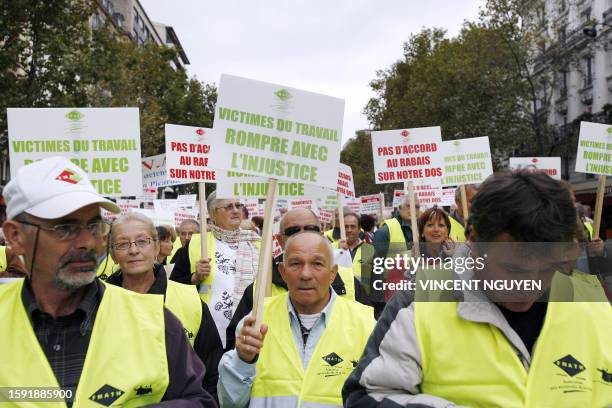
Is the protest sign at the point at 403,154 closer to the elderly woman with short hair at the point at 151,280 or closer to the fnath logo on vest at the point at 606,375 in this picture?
the elderly woman with short hair at the point at 151,280

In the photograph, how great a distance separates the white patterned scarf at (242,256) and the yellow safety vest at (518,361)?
3.59m

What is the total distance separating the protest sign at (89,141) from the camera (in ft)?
17.3

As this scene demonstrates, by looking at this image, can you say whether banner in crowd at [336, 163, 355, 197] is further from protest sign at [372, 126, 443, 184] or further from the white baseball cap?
the white baseball cap

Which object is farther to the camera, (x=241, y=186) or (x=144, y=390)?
(x=241, y=186)

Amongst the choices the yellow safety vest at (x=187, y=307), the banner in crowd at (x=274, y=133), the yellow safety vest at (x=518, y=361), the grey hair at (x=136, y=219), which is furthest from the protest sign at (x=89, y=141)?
the yellow safety vest at (x=518, y=361)

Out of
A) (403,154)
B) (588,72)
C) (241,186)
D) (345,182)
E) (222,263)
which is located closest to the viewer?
(241,186)

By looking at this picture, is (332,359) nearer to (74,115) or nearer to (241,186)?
(241,186)

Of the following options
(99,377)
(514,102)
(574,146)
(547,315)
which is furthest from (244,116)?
(574,146)

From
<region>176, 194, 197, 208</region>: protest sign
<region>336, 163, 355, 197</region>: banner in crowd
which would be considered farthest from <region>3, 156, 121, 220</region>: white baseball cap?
<region>176, 194, 197, 208</region>: protest sign

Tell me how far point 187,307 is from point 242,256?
197 centimetres

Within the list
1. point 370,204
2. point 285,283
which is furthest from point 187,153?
point 370,204

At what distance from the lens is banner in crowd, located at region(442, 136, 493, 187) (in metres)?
9.34

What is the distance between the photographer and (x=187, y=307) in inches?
159

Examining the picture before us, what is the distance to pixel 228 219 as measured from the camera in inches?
250
